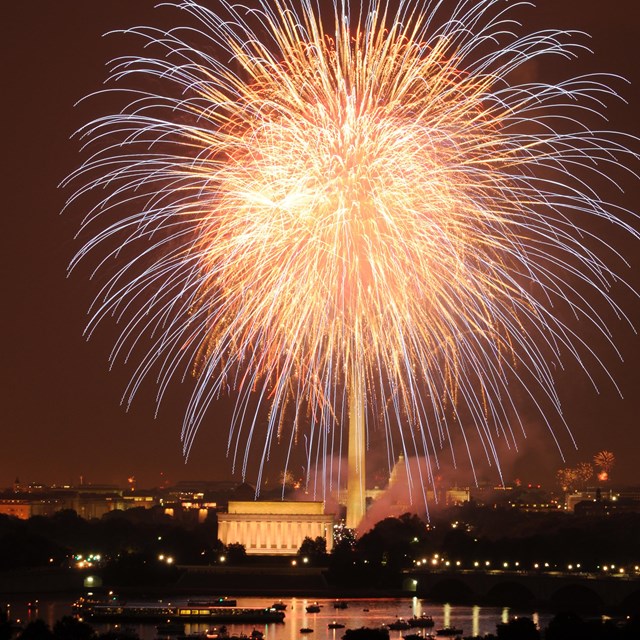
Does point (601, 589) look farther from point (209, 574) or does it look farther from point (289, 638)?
point (209, 574)

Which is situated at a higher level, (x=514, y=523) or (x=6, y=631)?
(x=514, y=523)

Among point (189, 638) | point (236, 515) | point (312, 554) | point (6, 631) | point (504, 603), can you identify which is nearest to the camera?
point (6, 631)

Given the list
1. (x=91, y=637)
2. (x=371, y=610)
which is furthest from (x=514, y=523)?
(x=91, y=637)

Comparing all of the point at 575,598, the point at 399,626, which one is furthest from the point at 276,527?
the point at 399,626

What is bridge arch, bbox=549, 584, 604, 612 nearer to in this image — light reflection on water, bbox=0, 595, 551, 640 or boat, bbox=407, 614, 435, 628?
light reflection on water, bbox=0, 595, 551, 640

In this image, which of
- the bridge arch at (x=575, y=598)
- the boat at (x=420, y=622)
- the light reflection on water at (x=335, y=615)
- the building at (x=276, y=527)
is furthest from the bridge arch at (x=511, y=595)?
the building at (x=276, y=527)

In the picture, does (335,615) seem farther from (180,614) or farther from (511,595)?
(511,595)

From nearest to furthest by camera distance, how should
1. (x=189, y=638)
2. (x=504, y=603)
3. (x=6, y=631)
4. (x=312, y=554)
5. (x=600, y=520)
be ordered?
(x=6, y=631), (x=189, y=638), (x=504, y=603), (x=312, y=554), (x=600, y=520)
